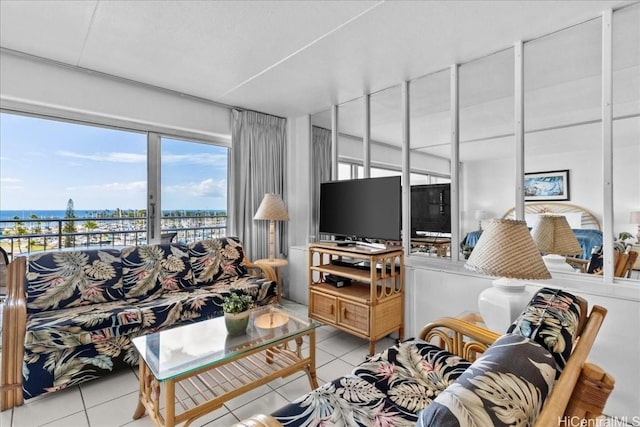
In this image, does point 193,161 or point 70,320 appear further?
point 193,161

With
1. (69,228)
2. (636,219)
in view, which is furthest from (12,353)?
(636,219)

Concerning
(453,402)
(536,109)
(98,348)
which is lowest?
(98,348)

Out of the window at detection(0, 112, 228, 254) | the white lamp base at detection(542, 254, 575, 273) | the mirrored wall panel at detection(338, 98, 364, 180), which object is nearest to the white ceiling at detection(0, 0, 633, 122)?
the window at detection(0, 112, 228, 254)

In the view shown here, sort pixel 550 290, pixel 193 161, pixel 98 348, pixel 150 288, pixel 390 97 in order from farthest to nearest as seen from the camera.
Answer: pixel 193 161
pixel 390 97
pixel 150 288
pixel 98 348
pixel 550 290

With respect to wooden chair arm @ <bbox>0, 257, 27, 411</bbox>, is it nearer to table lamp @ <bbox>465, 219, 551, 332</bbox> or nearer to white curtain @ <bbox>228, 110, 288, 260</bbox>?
white curtain @ <bbox>228, 110, 288, 260</bbox>

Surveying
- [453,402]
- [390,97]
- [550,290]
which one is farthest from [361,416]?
[390,97]

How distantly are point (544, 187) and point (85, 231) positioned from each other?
4106 mm

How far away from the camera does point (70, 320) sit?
79.5 inches

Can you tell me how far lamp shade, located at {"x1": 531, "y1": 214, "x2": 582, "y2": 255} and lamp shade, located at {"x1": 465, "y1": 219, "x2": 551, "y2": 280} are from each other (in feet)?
2.30

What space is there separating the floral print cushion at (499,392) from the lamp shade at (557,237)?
1.52m

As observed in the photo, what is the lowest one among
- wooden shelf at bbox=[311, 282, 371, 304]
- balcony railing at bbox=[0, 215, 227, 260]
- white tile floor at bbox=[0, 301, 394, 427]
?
white tile floor at bbox=[0, 301, 394, 427]

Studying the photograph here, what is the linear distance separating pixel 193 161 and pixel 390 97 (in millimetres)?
2352

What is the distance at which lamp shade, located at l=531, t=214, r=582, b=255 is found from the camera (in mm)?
2004

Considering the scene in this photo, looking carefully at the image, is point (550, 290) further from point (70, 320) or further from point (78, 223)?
point (78, 223)
